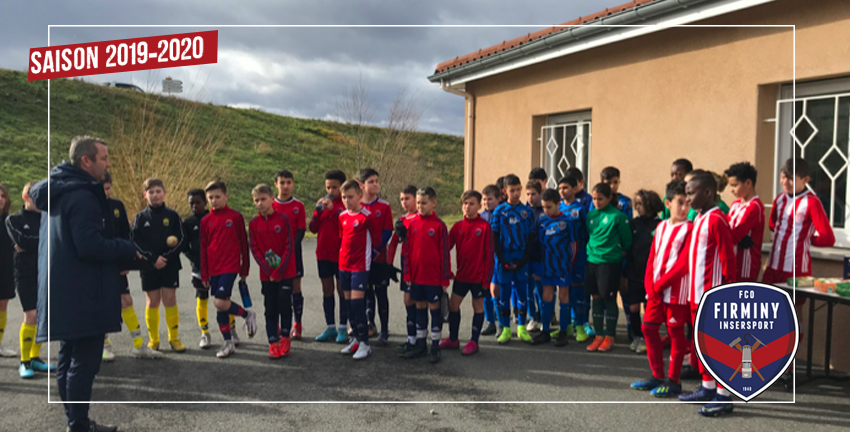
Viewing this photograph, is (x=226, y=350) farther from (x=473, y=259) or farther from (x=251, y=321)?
(x=473, y=259)

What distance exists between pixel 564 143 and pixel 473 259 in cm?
400

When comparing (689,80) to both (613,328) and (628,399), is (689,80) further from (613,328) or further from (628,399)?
(628,399)

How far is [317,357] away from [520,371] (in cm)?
198

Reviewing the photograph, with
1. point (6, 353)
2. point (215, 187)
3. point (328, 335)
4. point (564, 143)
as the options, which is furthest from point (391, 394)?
point (564, 143)

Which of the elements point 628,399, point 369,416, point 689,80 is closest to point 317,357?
point 369,416

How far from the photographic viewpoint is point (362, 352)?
5039 mm

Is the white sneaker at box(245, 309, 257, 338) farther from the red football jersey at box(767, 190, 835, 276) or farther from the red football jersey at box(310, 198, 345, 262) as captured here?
the red football jersey at box(767, 190, 835, 276)

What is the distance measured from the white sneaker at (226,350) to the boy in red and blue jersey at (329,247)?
892 mm

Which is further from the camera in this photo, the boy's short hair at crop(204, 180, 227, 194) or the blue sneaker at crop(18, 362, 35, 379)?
the boy's short hair at crop(204, 180, 227, 194)

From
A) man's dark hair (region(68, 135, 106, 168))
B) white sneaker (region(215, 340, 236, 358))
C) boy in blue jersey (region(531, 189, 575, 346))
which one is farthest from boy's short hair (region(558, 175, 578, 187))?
man's dark hair (region(68, 135, 106, 168))

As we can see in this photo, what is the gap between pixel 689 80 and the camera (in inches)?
243

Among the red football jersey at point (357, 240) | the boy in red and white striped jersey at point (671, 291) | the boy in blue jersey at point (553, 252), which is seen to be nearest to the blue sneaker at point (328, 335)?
the red football jersey at point (357, 240)

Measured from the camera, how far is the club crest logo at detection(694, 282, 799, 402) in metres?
3.85

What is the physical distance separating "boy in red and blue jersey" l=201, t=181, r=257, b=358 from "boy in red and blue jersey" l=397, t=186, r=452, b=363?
5.44 ft
